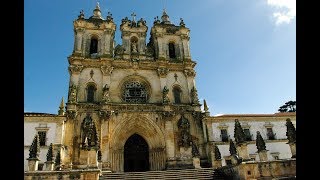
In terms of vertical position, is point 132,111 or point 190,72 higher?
point 190,72

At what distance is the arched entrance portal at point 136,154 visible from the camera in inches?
1056

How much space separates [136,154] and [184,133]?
5.43m

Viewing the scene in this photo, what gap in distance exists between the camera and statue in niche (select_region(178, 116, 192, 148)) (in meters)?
26.6

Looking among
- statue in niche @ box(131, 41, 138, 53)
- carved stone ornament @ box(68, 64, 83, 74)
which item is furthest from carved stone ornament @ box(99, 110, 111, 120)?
statue in niche @ box(131, 41, 138, 53)

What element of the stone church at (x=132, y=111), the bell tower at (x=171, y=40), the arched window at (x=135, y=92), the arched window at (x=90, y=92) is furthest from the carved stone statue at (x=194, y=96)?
the arched window at (x=90, y=92)

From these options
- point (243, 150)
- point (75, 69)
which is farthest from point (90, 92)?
point (243, 150)

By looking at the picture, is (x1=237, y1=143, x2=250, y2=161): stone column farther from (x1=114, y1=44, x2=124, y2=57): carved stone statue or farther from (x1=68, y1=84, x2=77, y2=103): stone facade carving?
(x1=114, y1=44, x2=124, y2=57): carved stone statue

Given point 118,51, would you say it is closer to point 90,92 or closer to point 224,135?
point 90,92

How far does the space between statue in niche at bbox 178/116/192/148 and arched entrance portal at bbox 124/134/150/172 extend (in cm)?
379

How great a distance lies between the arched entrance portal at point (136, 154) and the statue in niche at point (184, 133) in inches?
149

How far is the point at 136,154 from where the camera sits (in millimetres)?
27344
